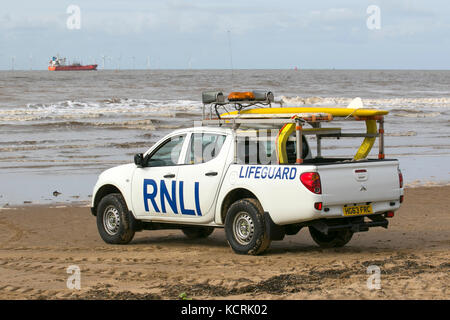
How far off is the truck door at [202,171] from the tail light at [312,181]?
1.39 metres

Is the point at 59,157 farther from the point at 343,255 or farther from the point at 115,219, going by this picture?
the point at 343,255

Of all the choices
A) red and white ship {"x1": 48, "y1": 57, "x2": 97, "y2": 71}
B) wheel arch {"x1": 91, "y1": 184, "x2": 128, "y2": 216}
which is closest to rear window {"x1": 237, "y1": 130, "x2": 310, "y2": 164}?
wheel arch {"x1": 91, "y1": 184, "x2": 128, "y2": 216}

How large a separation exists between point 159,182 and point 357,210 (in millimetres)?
2802

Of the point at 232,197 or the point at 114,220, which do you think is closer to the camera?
the point at 232,197

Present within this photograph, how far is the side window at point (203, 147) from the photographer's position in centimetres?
1027

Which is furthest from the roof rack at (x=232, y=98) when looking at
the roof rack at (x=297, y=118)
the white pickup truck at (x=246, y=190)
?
the white pickup truck at (x=246, y=190)

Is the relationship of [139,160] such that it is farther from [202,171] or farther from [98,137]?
[98,137]

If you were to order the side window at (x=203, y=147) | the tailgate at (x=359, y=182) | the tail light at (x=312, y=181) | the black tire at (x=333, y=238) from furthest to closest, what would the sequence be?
the black tire at (x=333, y=238)
the side window at (x=203, y=147)
the tailgate at (x=359, y=182)
the tail light at (x=312, y=181)

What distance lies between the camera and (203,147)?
10.5 metres

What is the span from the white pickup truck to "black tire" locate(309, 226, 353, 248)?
13 mm

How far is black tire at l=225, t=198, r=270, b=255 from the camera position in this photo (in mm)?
9586

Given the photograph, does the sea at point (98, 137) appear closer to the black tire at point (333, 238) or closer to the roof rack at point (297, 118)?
the roof rack at point (297, 118)

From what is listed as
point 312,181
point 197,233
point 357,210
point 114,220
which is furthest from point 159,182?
point 357,210
